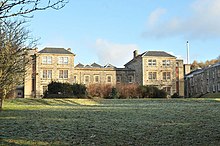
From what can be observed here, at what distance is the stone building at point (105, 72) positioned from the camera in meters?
60.5

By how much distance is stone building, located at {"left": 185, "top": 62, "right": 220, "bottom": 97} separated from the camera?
61.3 metres

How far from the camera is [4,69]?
15867mm

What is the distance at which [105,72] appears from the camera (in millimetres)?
64938

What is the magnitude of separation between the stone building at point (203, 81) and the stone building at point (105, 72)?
349cm

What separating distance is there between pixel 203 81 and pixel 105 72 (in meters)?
20.1

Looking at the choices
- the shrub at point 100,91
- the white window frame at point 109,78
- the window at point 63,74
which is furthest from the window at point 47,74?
the shrub at point 100,91

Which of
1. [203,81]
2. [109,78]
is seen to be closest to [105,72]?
[109,78]

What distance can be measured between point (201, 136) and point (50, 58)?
53.8 metres

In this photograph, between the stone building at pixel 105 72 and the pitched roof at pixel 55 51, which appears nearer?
the stone building at pixel 105 72

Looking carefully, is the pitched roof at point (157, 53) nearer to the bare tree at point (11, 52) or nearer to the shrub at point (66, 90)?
the shrub at point (66, 90)

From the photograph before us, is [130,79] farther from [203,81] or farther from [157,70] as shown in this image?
[203,81]

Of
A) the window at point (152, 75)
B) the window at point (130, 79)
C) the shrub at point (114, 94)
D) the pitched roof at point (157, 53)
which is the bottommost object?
the shrub at point (114, 94)

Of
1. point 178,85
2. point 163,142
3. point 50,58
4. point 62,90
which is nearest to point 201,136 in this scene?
point 163,142

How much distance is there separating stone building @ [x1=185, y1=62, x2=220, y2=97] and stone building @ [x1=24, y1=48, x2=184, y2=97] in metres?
3.49
